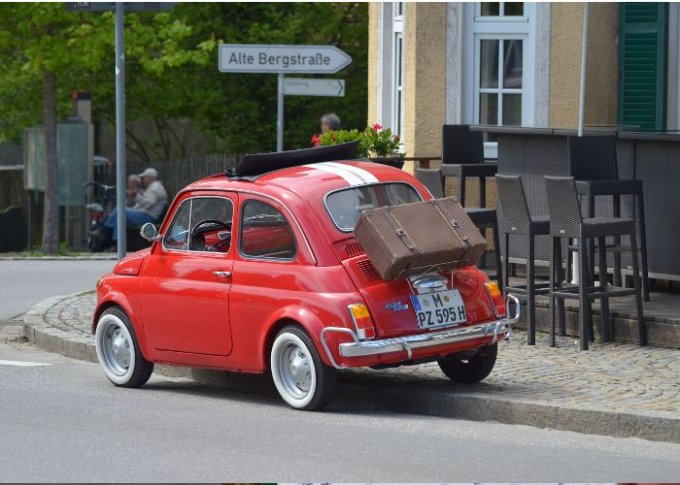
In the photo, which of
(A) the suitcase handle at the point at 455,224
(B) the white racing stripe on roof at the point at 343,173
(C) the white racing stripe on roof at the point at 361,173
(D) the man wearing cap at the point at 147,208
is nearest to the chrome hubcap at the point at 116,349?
(B) the white racing stripe on roof at the point at 343,173

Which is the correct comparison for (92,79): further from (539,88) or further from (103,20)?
(539,88)

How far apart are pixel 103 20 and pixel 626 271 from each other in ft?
56.5

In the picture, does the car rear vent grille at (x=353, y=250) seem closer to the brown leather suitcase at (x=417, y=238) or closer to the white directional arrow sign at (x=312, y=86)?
the brown leather suitcase at (x=417, y=238)

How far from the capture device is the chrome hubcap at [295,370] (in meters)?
10.0

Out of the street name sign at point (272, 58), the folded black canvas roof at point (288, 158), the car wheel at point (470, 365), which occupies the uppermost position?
the street name sign at point (272, 58)

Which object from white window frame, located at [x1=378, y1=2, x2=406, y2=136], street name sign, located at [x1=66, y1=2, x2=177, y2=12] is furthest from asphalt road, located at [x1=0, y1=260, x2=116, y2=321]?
white window frame, located at [x1=378, y1=2, x2=406, y2=136]

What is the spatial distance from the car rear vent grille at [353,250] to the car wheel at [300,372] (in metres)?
0.59

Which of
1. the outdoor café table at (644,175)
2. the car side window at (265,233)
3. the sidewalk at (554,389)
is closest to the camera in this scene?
the sidewalk at (554,389)

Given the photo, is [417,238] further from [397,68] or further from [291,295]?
[397,68]

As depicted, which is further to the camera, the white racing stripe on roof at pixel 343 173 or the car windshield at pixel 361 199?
the white racing stripe on roof at pixel 343 173

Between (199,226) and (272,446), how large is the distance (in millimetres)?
2768

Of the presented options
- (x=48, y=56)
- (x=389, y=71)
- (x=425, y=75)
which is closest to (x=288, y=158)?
(x=425, y=75)

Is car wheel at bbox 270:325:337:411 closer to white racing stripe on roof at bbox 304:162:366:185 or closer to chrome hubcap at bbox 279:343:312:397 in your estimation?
chrome hubcap at bbox 279:343:312:397

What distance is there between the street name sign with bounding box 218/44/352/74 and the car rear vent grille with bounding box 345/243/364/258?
7263 millimetres
